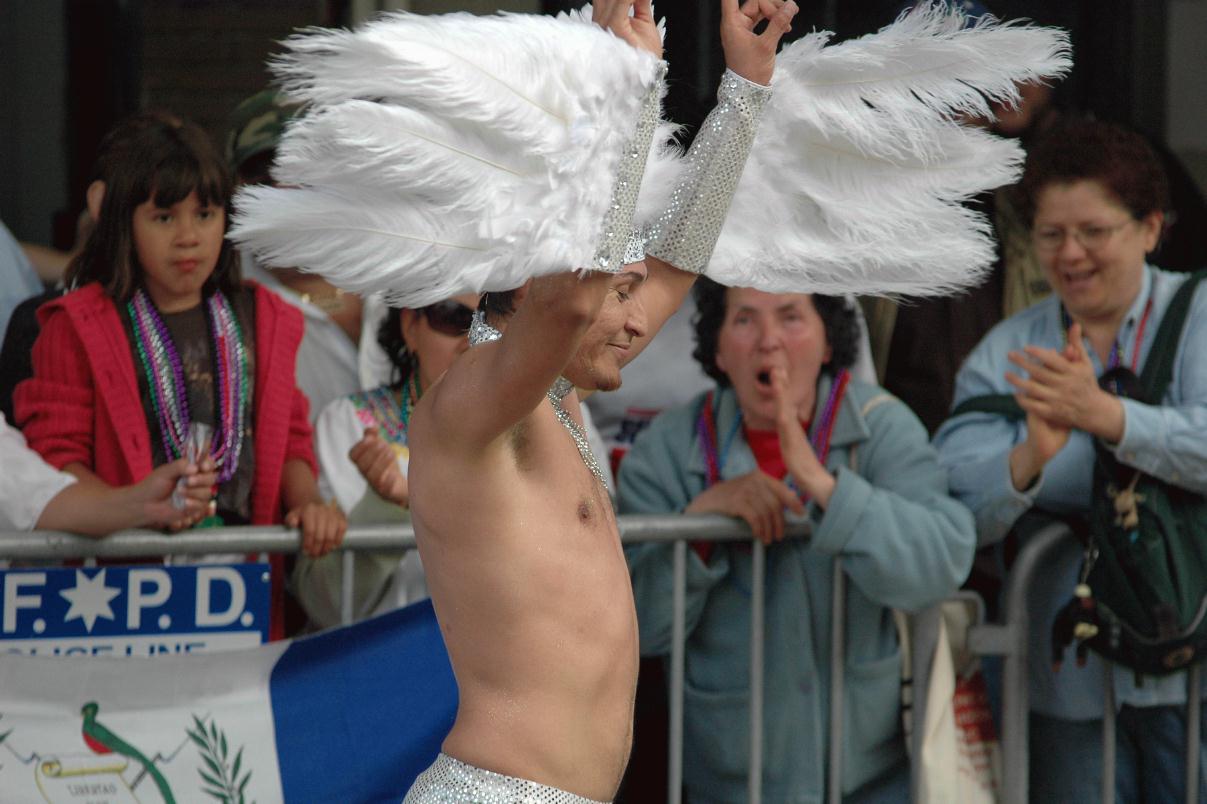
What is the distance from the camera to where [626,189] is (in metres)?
2.30

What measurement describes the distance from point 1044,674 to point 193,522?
2.09 meters

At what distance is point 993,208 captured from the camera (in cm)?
488

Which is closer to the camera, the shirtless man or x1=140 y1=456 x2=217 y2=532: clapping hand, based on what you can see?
the shirtless man

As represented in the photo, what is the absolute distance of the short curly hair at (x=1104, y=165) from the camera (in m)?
4.20

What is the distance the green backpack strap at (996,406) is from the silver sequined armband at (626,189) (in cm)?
208

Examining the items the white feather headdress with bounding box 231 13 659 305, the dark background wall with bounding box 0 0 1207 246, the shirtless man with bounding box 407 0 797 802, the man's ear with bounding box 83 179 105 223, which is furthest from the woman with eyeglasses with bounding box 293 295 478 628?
the dark background wall with bounding box 0 0 1207 246

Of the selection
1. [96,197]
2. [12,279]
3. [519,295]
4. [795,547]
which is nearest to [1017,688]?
[795,547]

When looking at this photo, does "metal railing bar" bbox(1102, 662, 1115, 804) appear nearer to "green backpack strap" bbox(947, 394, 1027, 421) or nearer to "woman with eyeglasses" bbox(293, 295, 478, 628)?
"green backpack strap" bbox(947, 394, 1027, 421)

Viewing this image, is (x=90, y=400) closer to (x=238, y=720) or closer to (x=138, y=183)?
(x=138, y=183)

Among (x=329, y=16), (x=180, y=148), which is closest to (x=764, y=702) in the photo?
(x=180, y=148)

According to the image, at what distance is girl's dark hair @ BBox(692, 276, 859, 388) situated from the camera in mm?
4277

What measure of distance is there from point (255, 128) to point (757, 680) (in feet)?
6.81

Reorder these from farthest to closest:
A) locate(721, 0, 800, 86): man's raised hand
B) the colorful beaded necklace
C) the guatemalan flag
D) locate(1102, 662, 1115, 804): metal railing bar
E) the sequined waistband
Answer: the colorful beaded necklace
locate(1102, 662, 1115, 804): metal railing bar
the guatemalan flag
locate(721, 0, 800, 86): man's raised hand
the sequined waistband

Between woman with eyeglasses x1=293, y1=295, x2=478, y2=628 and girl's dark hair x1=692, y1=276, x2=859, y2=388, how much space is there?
656 mm
